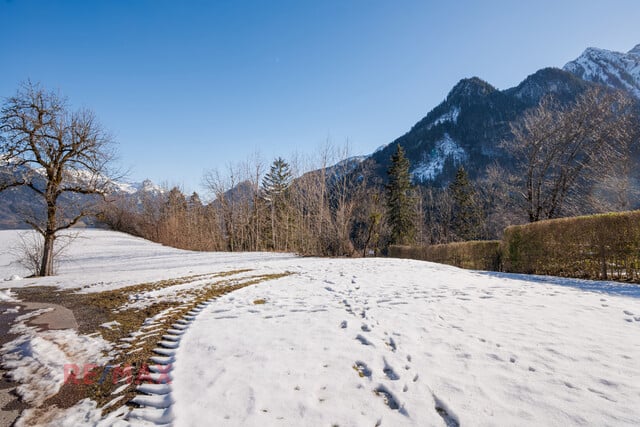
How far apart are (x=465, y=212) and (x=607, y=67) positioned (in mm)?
140376

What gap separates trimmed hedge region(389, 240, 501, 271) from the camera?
11742mm

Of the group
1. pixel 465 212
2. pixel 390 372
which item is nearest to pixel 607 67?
pixel 465 212

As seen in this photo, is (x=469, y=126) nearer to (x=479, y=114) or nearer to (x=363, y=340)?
(x=479, y=114)

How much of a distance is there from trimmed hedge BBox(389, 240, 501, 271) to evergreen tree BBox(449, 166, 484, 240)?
1830cm

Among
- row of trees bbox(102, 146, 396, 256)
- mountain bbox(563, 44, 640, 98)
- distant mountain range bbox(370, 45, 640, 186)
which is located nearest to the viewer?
row of trees bbox(102, 146, 396, 256)

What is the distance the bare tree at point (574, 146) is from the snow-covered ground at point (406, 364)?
36.9 ft

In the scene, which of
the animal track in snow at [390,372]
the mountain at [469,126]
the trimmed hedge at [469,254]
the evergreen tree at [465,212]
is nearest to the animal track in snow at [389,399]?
the animal track in snow at [390,372]

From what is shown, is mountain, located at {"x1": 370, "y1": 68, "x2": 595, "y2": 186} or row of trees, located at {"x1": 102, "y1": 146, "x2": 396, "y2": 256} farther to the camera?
mountain, located at {"x1": 370, "y1": 68, "x2": 595, "y2": 186}

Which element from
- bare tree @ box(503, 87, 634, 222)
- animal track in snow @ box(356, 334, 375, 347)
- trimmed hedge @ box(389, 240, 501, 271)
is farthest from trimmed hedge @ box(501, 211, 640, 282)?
animal track in snow @ box(356, 334, 375, 347)

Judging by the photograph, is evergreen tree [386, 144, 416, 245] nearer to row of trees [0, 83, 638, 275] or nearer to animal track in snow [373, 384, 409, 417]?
row of trees [0, 83, 638, 275]

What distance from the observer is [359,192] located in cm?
1981

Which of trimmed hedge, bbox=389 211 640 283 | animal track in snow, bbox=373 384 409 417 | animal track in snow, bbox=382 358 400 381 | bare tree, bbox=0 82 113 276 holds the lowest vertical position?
animal track in snow, bbox=373 384 409 417

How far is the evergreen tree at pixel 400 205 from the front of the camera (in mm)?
29781

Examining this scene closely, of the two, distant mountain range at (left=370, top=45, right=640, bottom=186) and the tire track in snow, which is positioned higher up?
distant mountain range at (left=370, top=45, right=640, bottom=186)
